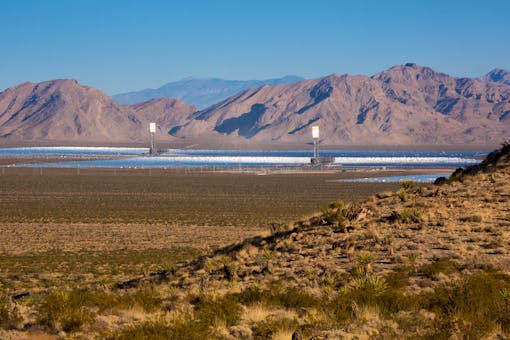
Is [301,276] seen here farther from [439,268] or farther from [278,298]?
[439,268]

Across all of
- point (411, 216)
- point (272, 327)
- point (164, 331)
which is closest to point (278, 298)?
point (272, 327)

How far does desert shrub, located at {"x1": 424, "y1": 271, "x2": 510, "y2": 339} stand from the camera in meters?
11.6

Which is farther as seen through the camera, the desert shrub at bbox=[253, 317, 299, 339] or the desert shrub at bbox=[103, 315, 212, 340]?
the desert shrub at bbox=[253, 317, 299, 339]

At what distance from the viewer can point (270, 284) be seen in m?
16.3

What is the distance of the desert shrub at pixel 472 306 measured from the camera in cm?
1162

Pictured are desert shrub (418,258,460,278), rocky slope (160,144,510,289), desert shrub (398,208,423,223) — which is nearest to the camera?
desert shrub (418,258,460,278)

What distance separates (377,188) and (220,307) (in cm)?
6211

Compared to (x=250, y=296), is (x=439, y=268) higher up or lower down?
higher up

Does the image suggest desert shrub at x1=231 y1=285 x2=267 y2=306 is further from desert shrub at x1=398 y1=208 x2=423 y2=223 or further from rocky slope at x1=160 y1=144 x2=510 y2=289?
desert shrub at x1=398 y1=208 x2=423 y2=223

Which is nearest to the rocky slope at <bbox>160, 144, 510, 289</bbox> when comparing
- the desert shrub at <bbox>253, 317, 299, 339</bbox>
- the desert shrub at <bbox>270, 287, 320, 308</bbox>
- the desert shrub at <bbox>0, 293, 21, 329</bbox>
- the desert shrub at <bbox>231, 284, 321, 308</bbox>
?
the desert shrub at <bbox>231, 284, 321, 308</bbox>

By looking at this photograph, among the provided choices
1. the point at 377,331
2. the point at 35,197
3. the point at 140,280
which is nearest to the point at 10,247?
the point at 140,280

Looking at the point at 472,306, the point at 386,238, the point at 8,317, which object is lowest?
the point at 8,317

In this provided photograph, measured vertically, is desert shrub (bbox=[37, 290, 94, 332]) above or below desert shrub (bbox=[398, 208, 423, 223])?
below

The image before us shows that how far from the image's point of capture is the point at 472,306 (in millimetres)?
12758
